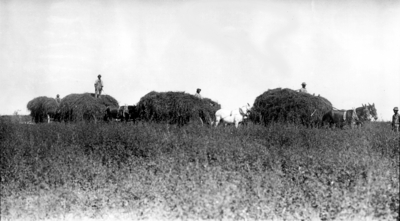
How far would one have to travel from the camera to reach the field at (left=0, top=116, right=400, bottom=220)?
231 inches

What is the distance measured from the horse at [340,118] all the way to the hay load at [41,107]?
11.8 metres

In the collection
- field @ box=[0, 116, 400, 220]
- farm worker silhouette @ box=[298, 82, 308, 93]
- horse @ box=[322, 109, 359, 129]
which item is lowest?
field @ box=[0, 116, 400, 220]

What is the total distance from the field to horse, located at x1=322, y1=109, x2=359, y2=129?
3.47 meters

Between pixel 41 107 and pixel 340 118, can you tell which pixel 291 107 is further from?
pixel 41 107

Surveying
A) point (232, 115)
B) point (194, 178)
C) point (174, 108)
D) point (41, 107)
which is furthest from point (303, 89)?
point (41, 107)

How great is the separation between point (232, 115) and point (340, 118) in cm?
533

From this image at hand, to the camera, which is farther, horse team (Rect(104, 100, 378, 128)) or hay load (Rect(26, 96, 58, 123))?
hay load (Rect(26, 96, 58, 123))

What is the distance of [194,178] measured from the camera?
6.93m

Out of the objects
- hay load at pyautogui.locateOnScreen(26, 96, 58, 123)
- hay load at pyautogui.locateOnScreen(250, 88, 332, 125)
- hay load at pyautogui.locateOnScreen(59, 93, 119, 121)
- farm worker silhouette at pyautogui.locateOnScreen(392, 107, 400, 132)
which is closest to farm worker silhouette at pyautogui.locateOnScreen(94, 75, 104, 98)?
hay load at pyautogui.locateOnScreen(59, 93, 119, 121)

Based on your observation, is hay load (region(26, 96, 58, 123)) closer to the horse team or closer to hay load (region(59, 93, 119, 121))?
hay load (region(59, 93, 119, 121))

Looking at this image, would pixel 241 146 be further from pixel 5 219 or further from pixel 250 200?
pixel 5 219

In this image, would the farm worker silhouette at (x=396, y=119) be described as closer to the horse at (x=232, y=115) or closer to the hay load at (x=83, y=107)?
the horse at (x=232, y=115)

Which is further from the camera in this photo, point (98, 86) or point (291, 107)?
point (98, 86)

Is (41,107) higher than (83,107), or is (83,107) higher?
(41,107)
